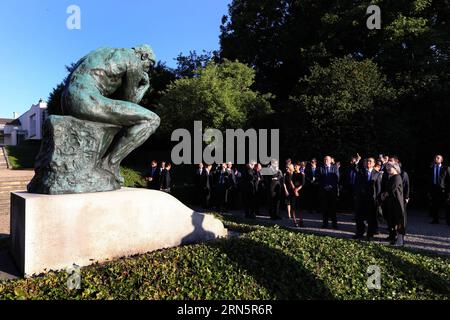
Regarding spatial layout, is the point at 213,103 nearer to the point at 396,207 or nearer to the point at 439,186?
the point at 439,186

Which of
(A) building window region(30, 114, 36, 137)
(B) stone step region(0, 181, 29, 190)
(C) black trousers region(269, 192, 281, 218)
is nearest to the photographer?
(C) black trousers region(269, 192, 281, 218)

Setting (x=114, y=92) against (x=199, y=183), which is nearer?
(x=114, y=92)

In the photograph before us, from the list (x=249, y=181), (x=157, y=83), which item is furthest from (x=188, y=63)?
(x=249, y=181)

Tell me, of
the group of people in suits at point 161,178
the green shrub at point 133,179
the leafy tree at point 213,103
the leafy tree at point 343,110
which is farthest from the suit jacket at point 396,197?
the green shrub at point 133,179

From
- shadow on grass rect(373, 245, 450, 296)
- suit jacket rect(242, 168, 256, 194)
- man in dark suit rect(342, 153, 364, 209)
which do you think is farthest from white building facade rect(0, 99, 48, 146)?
shadow on grass rect(373, 245, 450, 296)

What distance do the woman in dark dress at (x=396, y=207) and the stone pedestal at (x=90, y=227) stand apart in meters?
4.65

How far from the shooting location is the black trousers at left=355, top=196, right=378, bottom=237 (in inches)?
352

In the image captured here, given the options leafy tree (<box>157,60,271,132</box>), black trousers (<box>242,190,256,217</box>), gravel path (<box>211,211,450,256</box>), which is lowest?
gravel path (<box>211,211,450,256</box>)

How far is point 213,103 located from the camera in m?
18.5

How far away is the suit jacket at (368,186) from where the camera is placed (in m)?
8.88

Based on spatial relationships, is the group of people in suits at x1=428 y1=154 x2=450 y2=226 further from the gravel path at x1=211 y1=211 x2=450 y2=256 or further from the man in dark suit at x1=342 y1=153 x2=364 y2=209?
the man in dark suit at x1=342 y1=153 x2=364 y2=209

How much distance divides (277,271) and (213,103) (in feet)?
46.7

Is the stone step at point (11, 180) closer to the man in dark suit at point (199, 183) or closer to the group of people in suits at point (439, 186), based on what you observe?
the man in dark suit at point (199, 183)

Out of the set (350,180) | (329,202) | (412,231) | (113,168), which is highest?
(113,168)
